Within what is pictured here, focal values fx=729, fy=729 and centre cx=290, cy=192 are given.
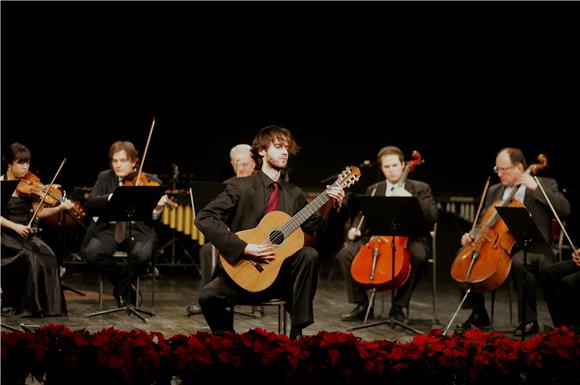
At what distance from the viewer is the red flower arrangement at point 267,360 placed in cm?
321

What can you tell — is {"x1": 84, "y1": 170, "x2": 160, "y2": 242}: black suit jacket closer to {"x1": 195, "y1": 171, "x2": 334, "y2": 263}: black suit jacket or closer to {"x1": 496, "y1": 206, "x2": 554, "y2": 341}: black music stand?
{"x1": 195, "y1": 171, "x2": 334, "y2": 263}: black suit jacket

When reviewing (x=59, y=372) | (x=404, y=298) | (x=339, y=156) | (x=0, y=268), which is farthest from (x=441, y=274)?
(x=59, y=372)

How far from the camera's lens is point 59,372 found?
10.6 feet

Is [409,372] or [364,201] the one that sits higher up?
[364,201]

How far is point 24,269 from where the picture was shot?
19.2 feet

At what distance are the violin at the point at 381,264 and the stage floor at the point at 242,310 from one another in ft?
1.23

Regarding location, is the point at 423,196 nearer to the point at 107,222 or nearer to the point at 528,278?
the point at 528,278

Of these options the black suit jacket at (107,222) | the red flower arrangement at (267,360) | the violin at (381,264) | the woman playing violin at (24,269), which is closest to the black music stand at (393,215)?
the violin at (381,264)

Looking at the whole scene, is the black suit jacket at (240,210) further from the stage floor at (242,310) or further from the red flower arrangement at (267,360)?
the stage floor at (242,310)

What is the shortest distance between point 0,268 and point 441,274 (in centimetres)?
559

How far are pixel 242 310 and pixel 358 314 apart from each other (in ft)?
3.39

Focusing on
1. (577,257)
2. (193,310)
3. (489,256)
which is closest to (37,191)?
(193,310)

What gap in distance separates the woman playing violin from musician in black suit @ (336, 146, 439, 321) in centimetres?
239

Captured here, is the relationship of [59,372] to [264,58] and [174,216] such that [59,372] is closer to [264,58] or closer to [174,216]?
[174,216]
